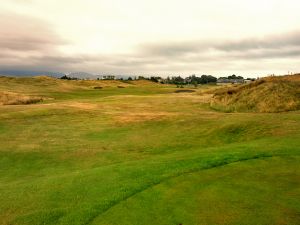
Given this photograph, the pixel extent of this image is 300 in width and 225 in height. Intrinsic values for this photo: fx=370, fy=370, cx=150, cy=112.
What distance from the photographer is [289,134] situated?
67.7 ft

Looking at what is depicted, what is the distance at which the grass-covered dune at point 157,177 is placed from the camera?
32.9ft

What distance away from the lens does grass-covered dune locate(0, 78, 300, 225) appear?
10.0 meters

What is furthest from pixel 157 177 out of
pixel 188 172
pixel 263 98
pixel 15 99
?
pixel 15 99

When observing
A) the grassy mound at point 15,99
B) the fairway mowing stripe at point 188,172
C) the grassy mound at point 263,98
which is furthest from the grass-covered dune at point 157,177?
the grassy mound at point 15,99

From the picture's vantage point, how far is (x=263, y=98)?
128 feet

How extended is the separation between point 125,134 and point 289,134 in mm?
12198

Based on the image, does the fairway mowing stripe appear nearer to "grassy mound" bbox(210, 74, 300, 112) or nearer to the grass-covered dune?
the grass-covered dune

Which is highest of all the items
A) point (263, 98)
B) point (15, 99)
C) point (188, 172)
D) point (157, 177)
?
point (263, 98)

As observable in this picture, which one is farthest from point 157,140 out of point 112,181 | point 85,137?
point 112,181

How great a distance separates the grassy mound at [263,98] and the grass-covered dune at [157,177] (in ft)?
33.6

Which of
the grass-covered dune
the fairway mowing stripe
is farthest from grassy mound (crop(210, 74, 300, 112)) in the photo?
the fairway mowing stripe

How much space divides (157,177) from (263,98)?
2833 centimetres

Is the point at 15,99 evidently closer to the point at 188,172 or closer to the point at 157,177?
the point at 157,177

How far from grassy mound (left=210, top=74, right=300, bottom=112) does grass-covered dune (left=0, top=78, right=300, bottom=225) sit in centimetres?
1024
